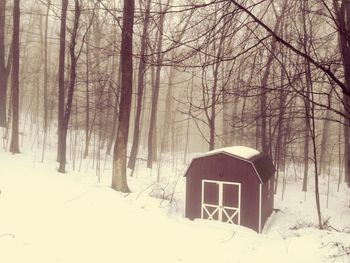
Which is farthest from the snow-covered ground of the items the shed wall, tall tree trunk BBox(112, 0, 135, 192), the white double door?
the white double door

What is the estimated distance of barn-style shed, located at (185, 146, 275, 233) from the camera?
49.0ft

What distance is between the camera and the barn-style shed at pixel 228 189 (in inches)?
588

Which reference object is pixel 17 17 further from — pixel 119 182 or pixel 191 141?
pixel 191 141

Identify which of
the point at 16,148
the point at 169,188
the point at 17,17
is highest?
the point at 17,17

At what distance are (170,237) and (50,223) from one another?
2823 millimetres

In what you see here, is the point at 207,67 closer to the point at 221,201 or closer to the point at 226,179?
the point at 226,179

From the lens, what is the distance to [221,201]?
50.6ft

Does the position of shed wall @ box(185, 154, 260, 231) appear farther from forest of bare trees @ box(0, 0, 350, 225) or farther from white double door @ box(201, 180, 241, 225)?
forest of bare trees @ box(0, 0, 350, 225)

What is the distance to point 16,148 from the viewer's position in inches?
673

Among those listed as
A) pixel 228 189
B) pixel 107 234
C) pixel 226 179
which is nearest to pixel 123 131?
pixel 107 234

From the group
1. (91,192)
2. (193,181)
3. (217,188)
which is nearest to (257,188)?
(217,188)

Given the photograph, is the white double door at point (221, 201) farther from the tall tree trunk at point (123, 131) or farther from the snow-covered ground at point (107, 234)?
the tall tree trunk at point (123, 131)

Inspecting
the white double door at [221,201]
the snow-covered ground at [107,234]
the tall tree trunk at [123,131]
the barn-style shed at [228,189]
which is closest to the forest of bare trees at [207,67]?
the tall tree trunk at [123,131]

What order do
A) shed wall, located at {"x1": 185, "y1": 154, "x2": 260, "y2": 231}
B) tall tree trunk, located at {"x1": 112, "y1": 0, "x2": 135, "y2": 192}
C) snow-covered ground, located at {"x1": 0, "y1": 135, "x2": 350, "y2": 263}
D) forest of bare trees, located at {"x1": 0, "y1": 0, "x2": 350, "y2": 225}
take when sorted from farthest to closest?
shed wall, located at {"x1": 185, "y1": 154, "x2": 260, "y2": 231} → tall tree trunk, located at {"x1": 112, "y1": 0, "x2": 135, "y2": 192} → snow-covered ground, located at {"x1": 0, "y1": 135, "x2": 350, "y2": 263} → forest of bare trees, located at {"x1": 0, "y1": 0, "x2": 350, "y2": 225}
